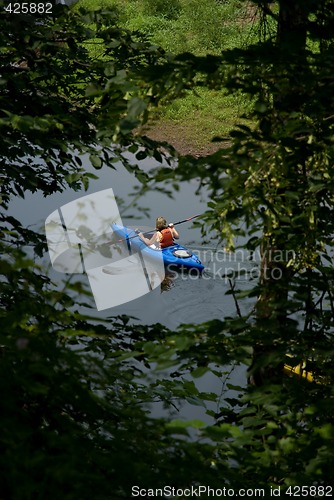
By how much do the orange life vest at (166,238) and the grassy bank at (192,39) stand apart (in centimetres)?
436

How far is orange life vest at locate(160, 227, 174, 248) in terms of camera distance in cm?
1334

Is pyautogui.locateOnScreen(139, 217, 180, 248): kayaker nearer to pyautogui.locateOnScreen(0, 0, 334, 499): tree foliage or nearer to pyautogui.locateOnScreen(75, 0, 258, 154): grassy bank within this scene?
pyautogui.locateOnScreen(75, 0, 258, 154): grassy bank

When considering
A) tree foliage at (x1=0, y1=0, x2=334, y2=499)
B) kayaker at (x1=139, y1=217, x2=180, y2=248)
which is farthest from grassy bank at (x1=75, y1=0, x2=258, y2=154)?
tree foliage at (x1=0, y1=0, x2=334, y2=499)

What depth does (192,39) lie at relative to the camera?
23.1m

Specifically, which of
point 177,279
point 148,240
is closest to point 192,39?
point 148,240

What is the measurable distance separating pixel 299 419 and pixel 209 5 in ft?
73.2

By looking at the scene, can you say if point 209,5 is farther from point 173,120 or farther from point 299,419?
point 299,419

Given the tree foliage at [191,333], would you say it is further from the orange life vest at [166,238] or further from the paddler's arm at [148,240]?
the paddler's arm at [148,240]

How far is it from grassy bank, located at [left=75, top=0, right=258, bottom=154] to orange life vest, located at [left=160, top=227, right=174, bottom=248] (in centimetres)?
436

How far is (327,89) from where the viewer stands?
2.98 m

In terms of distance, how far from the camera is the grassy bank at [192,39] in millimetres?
19641

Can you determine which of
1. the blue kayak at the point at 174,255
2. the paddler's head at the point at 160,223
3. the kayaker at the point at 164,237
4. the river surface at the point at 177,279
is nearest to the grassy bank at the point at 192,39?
the river surface at the point at 177,279

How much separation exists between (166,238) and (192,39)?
10943 mm

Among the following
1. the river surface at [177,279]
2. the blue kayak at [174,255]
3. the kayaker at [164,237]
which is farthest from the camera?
Answer: the blue kayak at [174,255]
